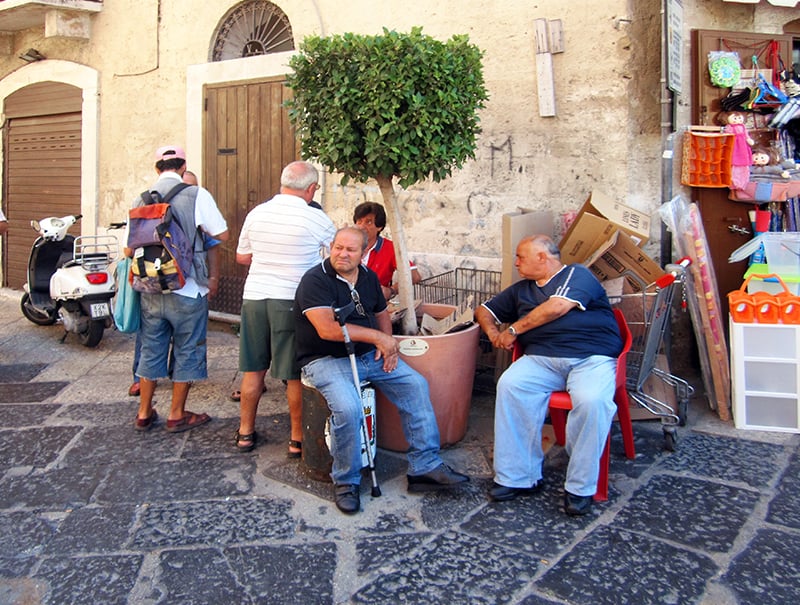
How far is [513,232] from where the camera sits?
5051 mm

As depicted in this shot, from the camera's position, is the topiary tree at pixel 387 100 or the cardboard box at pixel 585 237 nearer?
the topiary tree at pixel 387 100

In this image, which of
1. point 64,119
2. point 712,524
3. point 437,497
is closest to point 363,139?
point 437,497

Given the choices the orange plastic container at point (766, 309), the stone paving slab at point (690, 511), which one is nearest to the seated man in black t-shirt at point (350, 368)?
the stone paving slab at point (690, 511)

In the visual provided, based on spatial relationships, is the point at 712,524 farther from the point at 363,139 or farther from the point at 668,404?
the point at 363,139

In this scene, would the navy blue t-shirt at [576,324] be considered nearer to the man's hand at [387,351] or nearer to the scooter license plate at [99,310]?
the man's hand at [387,351]

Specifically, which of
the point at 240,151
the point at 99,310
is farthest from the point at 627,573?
the point at 240,151

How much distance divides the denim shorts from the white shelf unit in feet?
11.0

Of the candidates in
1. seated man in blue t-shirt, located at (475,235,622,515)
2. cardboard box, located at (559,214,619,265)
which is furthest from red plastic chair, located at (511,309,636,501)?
cardboard box, located at (559,214,619,265)

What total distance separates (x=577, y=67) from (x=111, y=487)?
4245mm

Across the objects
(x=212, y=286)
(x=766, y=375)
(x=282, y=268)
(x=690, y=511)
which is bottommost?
(x=690, y=511)

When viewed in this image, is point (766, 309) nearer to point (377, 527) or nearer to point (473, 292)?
point (473, 292)

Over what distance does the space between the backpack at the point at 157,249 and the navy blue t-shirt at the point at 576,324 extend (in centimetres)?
210

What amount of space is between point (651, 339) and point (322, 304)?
1969 millimetres

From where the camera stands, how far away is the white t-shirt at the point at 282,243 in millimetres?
4285
